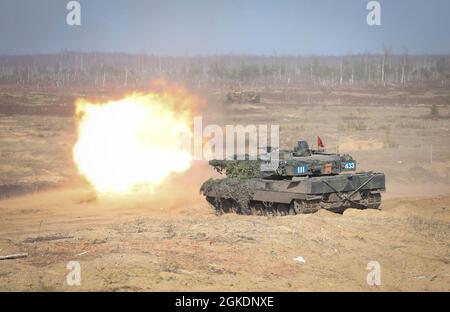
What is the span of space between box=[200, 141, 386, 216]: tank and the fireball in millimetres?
8319

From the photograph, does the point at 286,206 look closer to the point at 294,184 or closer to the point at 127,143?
the point at 294,184

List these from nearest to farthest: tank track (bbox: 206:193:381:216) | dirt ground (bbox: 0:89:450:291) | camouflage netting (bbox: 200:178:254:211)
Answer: dirt ground (bbox: 0:89:450:291) < tank track (bbox: 206:193:381:216) < camouflage netting (bbox: 200:178:254:211)

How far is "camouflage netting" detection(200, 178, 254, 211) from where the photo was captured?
19.1 m

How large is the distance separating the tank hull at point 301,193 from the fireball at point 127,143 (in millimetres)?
8556

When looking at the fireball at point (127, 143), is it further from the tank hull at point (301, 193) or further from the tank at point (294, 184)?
the tank hull at point (301, 193)

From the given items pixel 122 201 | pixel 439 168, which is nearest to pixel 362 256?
pixel 122 201

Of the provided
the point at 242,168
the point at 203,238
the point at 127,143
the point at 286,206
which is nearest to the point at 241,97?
the point at 127,143

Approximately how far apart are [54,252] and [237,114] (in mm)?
44548

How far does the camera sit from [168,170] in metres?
28.8

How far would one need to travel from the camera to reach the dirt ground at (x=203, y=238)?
11.3 meters

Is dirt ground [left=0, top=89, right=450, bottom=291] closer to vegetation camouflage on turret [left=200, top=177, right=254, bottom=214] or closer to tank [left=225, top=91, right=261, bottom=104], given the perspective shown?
vegetation camouflage on turret [left=200, top=177, right=254, bottom=214]

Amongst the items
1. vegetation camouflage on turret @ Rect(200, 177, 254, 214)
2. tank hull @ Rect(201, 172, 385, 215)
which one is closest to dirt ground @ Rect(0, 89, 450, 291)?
tank hull @ Rect(201, 172, 385, 215)

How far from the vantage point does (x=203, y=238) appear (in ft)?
46.8
